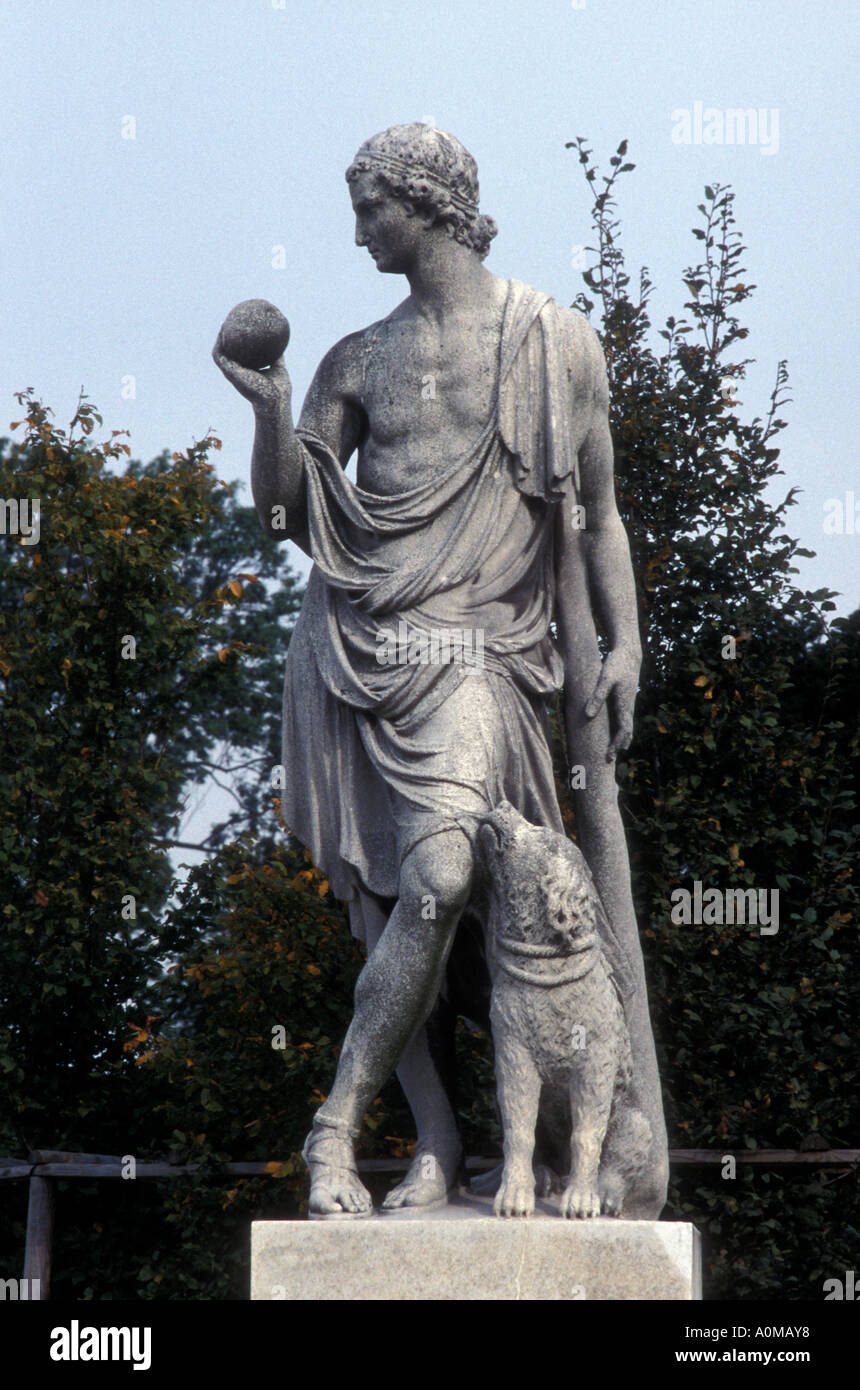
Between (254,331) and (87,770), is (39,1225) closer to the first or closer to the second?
(87,770)

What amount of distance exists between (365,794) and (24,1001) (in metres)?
4.88

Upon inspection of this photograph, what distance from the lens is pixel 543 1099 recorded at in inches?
192

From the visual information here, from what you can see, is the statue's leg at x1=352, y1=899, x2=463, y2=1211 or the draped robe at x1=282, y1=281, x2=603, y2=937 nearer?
the statue's leg at x1=352, y1=899, x2=463, y2=1211

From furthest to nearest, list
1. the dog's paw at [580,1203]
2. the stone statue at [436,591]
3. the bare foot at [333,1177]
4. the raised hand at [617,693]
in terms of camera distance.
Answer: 1. the raised hand at [617,693]
2. the stone statue at [436,591]
3. the bare foot at [333,1177]
4. the dog's paw at [580,1203]

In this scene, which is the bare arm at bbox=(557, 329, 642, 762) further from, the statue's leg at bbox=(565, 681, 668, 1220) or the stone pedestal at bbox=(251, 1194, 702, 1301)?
the stone pedestal at bbox=(251, 1194, 702, 1301)

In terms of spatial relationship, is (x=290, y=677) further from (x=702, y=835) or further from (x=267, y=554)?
(x=267, y=554)

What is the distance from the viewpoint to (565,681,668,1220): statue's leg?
5.28m

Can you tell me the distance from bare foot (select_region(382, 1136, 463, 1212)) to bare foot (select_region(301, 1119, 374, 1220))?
0.12 m

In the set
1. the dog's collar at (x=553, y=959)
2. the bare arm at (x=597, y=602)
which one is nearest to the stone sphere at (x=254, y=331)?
the bare arm at (x=597, y=602)

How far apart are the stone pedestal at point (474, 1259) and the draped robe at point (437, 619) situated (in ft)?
3.14

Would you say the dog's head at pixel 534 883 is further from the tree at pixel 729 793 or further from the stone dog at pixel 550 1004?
the tree at pixel 729 793

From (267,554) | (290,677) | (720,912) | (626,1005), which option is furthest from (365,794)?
(267,554)

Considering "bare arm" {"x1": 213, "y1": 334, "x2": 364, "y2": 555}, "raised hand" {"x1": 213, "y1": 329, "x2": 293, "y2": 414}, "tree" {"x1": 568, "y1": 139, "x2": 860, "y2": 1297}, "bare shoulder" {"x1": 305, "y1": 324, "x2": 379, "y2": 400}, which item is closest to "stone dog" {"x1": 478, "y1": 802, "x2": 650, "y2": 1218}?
"bare arm" {"x1": 213, "y1": 334, "x2": 364, "y2": 555}

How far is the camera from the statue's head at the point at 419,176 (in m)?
5.30
